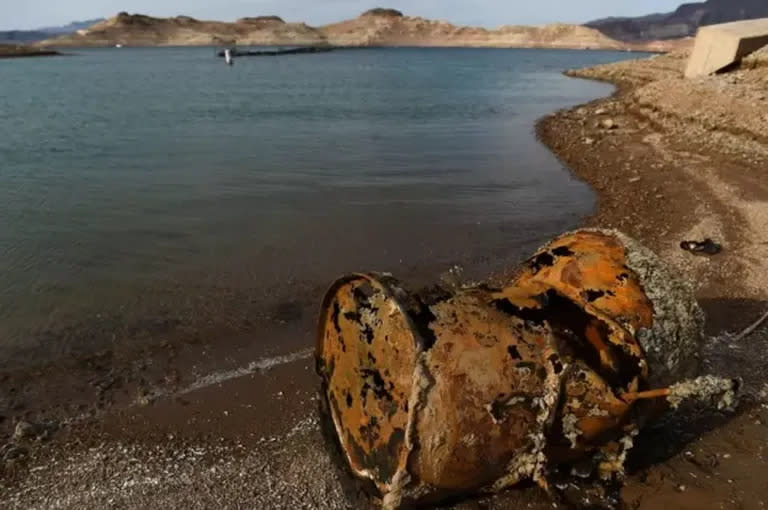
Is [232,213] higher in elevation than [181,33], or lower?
higher

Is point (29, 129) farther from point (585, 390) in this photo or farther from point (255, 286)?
point (585, 390)

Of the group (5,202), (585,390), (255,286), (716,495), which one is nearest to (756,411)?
(716,495)

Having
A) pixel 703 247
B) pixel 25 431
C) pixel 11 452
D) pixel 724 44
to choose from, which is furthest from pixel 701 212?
A: pixel 724 44

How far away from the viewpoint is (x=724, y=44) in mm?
21656

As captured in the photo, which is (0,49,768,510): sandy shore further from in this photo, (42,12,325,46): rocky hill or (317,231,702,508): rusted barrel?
(42,12,325,46): rocky hill

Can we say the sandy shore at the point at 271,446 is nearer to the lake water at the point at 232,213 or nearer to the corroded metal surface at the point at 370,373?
the corroded metal surface at the point at 370,373

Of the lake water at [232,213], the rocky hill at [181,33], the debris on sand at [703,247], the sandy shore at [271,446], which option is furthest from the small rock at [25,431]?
the rocky hill at [181,33]

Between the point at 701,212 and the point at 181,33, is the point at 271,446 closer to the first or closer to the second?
the point at 701,212

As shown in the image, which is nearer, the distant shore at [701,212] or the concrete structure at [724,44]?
the distant shore at [701,212]

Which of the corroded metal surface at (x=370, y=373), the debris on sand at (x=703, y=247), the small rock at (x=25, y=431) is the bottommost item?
the small rock at (x=25, y=431)

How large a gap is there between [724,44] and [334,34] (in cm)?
16863

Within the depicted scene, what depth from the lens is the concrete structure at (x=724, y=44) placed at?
2091cm

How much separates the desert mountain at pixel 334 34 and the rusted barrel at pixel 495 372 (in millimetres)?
166081

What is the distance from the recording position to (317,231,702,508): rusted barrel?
10.3 feet
